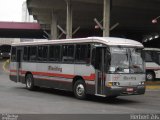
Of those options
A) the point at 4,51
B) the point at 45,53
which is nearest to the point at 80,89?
the point at 45,53

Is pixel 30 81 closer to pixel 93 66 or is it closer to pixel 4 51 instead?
pixel 93 66

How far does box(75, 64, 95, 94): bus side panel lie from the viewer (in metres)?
18.1

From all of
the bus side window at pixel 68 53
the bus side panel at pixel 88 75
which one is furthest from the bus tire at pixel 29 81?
the bus side panel at pixel 88 75

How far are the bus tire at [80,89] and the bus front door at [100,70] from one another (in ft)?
3.14

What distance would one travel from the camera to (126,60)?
17.8m

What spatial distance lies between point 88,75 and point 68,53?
199cm

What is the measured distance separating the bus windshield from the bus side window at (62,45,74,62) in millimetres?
2645

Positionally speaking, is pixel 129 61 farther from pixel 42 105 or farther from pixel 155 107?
pixel 42 105

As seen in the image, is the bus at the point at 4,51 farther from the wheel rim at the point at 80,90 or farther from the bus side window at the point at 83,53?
the wheel rim at the point at 80,90

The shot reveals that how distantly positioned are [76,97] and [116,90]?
2.60m

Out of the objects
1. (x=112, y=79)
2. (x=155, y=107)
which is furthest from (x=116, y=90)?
(x=155, y=107)

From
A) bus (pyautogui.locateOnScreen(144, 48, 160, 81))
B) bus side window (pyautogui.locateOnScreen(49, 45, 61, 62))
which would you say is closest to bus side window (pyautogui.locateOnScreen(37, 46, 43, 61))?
bus side window (pyautogui.locateOnScreen(49, 45, 61, 62))

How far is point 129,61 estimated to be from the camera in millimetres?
17797

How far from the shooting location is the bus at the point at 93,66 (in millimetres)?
17453
